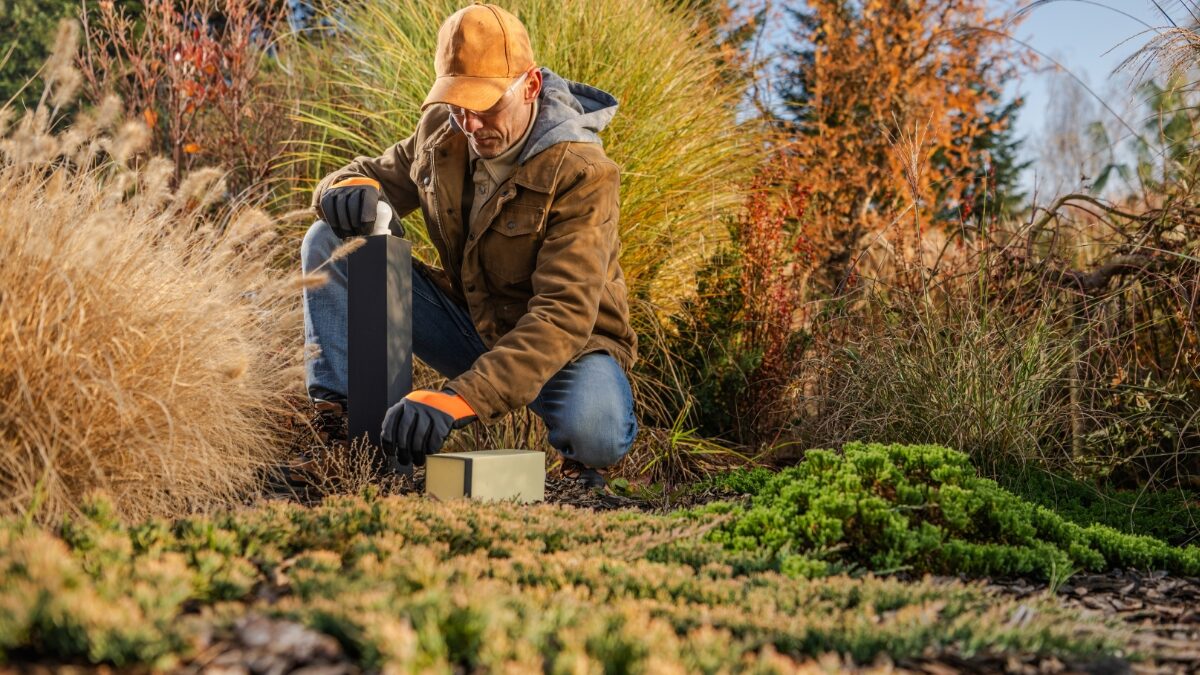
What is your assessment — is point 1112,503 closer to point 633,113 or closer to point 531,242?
point 531,242

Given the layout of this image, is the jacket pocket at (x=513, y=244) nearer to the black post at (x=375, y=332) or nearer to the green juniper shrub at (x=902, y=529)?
the black post at (x=375, y=332)

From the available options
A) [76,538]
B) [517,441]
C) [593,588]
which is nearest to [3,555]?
[76,538]

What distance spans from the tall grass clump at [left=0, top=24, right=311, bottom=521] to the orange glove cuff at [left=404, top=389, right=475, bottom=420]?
16.4 inches

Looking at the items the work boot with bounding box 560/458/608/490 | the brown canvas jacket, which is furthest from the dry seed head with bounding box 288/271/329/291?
the work boot with bounding box 560/458/608/490

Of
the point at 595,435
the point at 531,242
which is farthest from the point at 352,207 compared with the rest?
the point at 595,435

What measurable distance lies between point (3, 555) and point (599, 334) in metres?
2.23

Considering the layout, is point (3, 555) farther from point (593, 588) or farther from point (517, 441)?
point (517, 441)

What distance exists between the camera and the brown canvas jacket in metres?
2.80

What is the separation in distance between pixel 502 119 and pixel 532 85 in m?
0.18

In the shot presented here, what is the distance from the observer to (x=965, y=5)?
8.83 meters

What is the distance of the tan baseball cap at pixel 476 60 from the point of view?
9.12 feet

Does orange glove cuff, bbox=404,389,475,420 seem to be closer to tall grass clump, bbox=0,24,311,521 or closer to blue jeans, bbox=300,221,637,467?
tall grass clump, bbox=0,24,311,521

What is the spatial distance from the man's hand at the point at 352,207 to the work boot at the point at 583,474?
116 cm

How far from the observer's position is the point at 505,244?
3234mm
